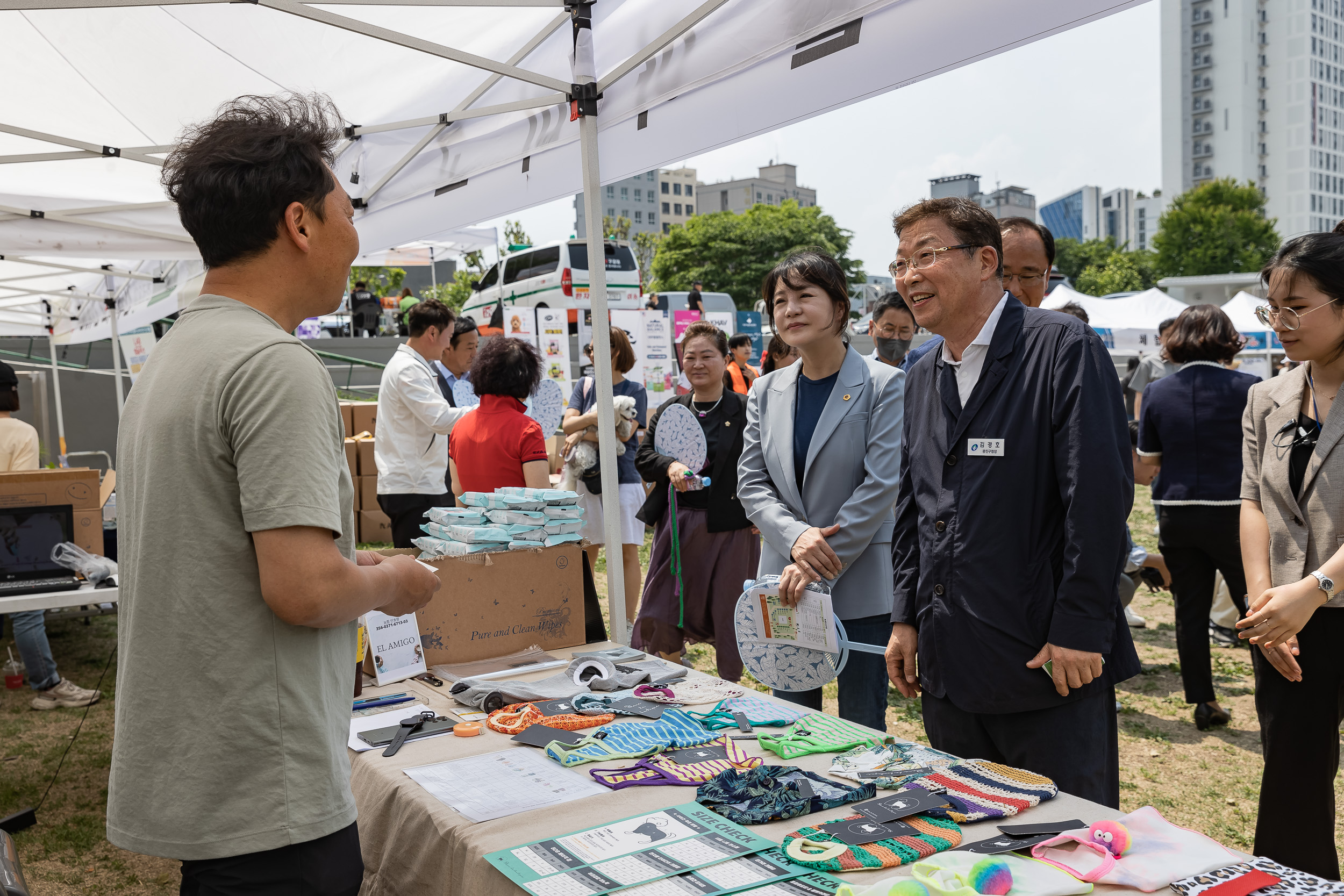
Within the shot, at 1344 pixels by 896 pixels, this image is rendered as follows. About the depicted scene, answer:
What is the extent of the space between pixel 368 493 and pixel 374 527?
35 cm

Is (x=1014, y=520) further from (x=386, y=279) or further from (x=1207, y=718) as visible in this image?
(x=386, y=279)

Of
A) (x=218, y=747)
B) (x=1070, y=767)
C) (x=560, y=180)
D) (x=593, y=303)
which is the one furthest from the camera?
(x=560, y=180)

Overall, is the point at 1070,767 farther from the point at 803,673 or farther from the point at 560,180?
the point at 560,180

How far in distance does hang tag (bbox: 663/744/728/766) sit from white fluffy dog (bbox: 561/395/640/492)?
278 cm

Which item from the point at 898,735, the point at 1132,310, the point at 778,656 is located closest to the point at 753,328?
the point at 1132,310

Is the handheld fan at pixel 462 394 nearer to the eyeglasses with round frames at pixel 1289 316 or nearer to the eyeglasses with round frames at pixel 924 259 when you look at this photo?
the eyeglasses with round frames at pixel 924 259

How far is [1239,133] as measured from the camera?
255 ft

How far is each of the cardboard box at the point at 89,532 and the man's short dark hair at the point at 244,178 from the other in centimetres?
313

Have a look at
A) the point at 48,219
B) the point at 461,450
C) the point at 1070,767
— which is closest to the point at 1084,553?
the point at 1070,767

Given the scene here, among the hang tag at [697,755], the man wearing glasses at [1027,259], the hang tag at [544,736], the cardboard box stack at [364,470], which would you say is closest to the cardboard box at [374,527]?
the cardboard box stack at [364,470]

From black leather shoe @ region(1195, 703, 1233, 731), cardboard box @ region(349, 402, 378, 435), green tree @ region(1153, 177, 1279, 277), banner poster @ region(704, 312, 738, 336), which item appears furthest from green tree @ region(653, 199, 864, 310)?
black leather shoe @ region(1195, 703, 1233, 731)

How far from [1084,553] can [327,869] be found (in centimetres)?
136

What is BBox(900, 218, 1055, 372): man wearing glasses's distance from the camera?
8.46ft

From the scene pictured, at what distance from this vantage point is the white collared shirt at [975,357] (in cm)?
189
